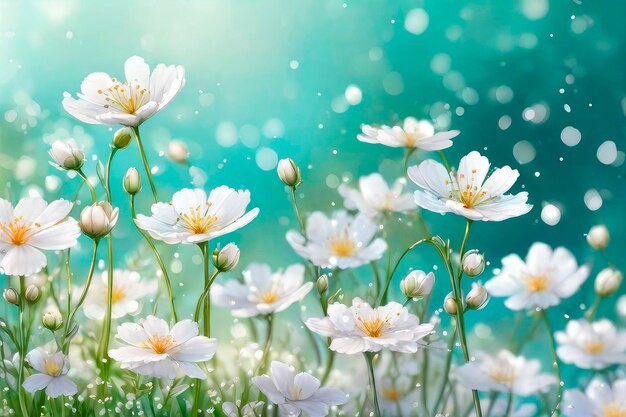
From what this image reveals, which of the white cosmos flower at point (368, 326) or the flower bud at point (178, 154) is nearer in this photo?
the white cosmos flower at point (368, 326)

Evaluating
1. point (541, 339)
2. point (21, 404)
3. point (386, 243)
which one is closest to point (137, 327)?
point (21, 404)

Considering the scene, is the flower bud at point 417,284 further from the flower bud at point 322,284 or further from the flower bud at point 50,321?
the flower bud at point 50,321

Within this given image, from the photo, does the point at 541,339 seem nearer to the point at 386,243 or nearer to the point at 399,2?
the point at 386,243

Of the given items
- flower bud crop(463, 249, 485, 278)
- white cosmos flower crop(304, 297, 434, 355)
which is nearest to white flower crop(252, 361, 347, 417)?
white cosmos flower crop(304, 297, 434, 355)

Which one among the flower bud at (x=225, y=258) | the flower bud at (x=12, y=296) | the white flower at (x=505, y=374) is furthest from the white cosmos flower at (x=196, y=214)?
the white flower at (x=505, y=374)

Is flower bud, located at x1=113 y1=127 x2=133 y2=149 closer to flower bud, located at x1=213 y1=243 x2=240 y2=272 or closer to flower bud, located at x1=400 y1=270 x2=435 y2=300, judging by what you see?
flower bud, located at x1=213 y1=243 x2=240 y2=272

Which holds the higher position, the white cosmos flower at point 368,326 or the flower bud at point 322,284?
the flower bud at point 322,284

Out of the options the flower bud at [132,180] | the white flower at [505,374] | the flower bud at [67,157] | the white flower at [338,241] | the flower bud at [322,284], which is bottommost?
the white flower at [505,374]
